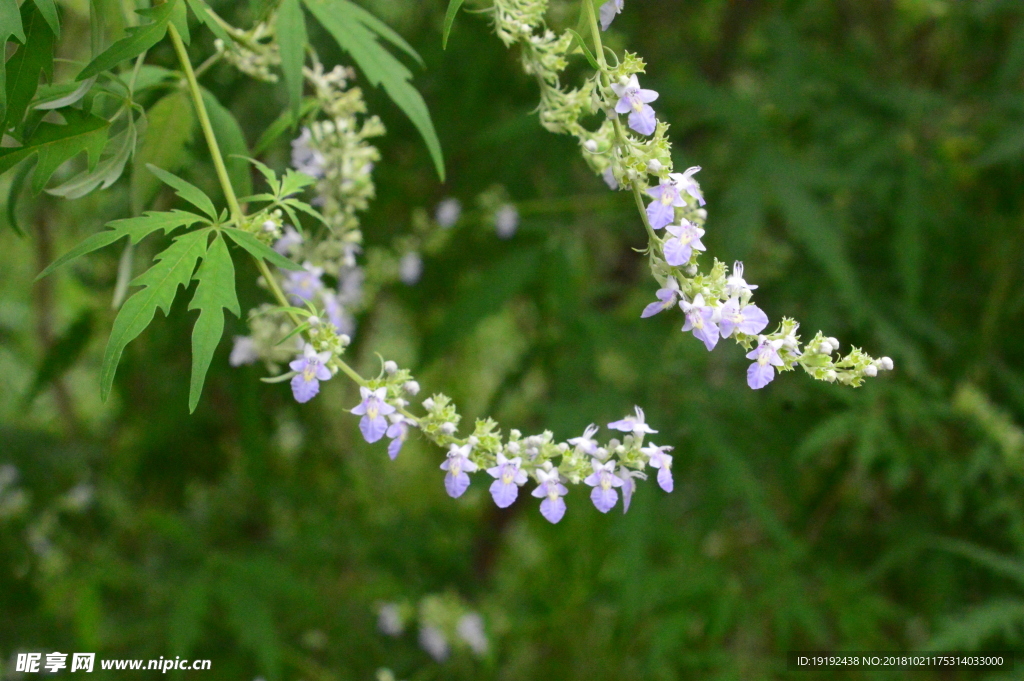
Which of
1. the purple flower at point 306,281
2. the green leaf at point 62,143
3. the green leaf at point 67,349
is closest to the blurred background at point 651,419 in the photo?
the green leaf at point 67,349

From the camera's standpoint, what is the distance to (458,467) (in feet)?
3.79

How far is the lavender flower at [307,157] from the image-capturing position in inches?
59.6

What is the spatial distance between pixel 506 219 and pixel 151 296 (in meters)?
1.88

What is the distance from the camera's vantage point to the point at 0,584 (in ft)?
9.18

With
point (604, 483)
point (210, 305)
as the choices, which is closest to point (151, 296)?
point (210, 305)

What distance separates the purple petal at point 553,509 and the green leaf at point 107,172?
79 centimetres

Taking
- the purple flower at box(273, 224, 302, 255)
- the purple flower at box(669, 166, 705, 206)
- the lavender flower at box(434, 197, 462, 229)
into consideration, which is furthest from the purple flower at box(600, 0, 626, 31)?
the lavender flower at box(434, 197, 462, 229)

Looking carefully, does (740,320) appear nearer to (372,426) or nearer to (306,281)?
(372,426)

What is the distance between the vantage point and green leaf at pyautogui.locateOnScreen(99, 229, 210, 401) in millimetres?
1012

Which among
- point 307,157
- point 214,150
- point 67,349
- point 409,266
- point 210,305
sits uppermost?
point 409,266

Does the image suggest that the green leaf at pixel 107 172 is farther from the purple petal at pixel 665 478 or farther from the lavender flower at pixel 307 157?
the purple petal at pixel 665 478

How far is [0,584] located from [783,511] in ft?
9.71

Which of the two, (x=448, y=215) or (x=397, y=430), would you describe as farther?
(x=448, y=215)

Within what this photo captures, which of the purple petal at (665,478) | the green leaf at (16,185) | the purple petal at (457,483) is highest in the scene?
the green leaf at (16,185)
